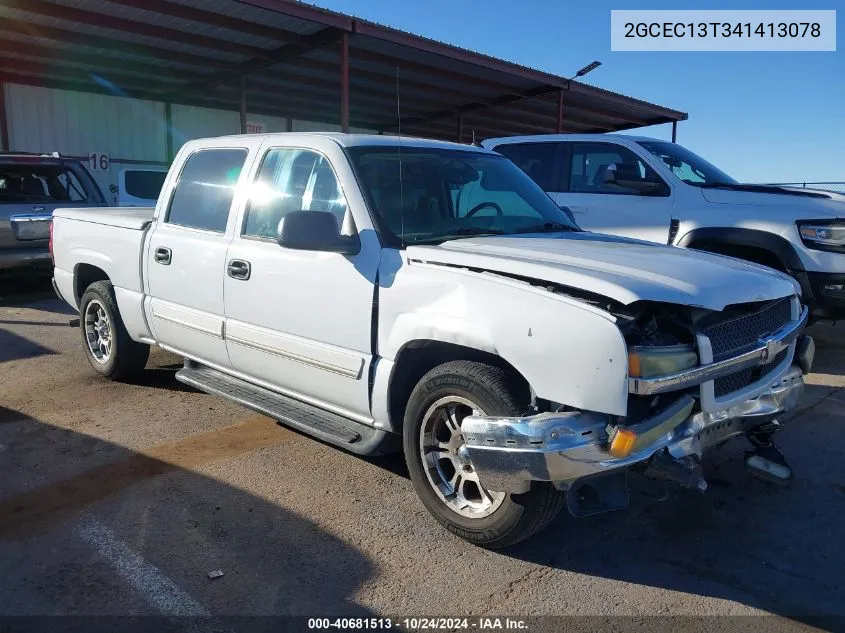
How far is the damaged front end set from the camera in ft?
8.64

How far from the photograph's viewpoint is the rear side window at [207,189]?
4441 mm

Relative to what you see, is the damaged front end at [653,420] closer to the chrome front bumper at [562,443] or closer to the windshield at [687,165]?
the chrome front bumper at [562,443]

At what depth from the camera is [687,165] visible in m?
7.29

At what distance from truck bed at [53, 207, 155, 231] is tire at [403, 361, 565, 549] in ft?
9.72

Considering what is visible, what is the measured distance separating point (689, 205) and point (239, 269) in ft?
15.1

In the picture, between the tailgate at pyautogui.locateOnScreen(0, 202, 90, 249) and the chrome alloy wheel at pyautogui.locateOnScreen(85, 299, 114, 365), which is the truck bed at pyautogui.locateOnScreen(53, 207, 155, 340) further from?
the tailgate at pyautogui.locateOnScreen(0, 202, 90, 249)

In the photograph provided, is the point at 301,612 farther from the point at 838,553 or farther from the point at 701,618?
the point at 838,553

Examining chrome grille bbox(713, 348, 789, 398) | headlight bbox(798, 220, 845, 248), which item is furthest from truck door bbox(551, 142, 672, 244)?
chrome grille bbox(713, 348, 789, 398)

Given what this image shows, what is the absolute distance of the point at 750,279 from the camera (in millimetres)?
3148

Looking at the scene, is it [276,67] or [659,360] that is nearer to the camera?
[659,360]

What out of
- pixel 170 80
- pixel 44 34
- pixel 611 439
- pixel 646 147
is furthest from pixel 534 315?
pixel 170 80

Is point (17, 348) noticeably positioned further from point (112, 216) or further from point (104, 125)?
point (104, 125)

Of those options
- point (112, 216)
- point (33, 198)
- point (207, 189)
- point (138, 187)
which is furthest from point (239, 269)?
point (138, 187)

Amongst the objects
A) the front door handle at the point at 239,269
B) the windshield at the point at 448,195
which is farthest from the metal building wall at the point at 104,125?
the windshield at the point at 448,195
